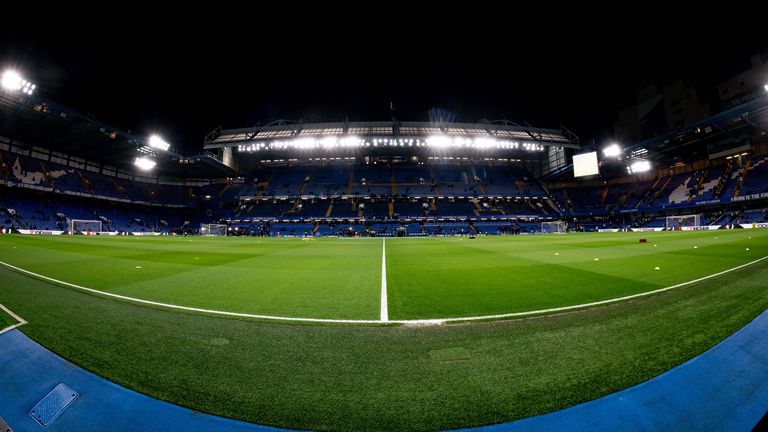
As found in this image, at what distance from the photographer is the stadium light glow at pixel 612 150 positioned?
43.0 m

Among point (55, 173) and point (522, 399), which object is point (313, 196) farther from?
point (522, 399)

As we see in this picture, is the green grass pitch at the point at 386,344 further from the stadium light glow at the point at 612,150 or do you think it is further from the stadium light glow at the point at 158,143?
the stadium light glow at the point at 612,150

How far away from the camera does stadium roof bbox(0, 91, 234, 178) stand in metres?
30.2

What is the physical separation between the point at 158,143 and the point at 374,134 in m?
32.8

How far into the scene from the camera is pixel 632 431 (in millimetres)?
1521

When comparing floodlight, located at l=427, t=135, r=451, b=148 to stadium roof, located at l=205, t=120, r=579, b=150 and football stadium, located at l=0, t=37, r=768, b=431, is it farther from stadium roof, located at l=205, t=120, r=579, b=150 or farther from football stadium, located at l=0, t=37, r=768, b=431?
football stadium, located at l=0, t=37, r=768, b=431

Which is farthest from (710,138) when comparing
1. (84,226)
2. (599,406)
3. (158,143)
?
(84,226)

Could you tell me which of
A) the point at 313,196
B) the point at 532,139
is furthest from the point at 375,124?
the point at 532,139

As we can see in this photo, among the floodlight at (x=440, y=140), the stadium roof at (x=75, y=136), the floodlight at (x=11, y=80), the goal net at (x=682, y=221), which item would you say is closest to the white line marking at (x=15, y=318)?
the floodlight at (x=11, y=80)

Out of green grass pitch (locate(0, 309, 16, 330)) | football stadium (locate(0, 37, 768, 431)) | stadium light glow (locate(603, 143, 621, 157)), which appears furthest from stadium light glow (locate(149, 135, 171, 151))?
stadium light glow (locate(603, 143, 621, 157))

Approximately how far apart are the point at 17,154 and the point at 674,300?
2582 inches

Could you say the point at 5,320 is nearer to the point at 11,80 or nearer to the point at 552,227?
the point at 11,80

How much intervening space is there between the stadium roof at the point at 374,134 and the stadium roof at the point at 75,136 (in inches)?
282

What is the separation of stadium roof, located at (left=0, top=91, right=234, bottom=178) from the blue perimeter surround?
4308 centimetres
